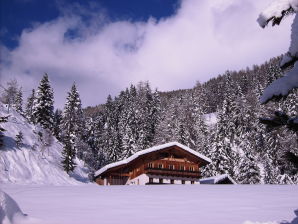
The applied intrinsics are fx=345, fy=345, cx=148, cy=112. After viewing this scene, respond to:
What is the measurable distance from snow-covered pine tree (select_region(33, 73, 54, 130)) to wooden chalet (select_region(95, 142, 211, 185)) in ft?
73.3

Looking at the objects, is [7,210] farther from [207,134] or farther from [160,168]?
[207,134]

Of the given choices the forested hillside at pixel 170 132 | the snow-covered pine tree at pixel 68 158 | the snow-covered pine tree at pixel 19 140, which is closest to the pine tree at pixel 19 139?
the snow-covered pine tree at pixel 19 140

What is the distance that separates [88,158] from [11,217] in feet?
225

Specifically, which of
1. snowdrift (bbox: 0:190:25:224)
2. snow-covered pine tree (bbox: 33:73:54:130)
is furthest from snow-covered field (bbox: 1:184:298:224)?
snow-covered pine tree (bbox: 33:73:54:130)

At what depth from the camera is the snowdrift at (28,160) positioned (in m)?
45.1

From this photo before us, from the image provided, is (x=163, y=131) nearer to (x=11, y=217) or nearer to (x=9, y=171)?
(x=9, y=171)

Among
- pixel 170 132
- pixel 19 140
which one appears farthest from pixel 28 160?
pixel 170 132

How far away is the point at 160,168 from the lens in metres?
46.2

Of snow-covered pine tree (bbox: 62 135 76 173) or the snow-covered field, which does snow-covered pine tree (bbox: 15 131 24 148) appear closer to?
snow-covered pine tree (bbox: 62 135 76 173)

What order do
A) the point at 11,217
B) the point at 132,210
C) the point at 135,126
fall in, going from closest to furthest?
the point at 11,217
the point at 132,210
the point at 135,126

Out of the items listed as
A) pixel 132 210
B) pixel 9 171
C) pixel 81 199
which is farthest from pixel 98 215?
pixel 9 171

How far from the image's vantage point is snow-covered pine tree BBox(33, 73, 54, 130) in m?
65.4

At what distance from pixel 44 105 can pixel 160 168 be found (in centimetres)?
3013

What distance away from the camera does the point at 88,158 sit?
75625mm
